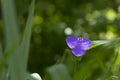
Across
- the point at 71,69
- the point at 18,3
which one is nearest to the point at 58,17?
the point at 18,3

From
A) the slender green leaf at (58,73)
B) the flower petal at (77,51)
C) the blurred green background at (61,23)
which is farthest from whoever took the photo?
the blurred green background at (61,23)

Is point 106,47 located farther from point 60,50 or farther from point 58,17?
point 58,17

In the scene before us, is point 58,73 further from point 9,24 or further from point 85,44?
point 9,24

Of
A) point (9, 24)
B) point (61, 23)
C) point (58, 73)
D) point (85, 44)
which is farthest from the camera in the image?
point (61, 23)

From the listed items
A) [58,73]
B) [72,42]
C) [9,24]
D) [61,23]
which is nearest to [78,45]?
[72,42]

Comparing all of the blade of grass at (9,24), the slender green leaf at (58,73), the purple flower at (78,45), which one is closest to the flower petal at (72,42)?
the purple flower at (78,45)

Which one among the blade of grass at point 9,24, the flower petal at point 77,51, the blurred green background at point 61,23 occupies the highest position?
the blade of grass at point 9,24

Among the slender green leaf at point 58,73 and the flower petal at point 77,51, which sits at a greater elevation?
the slender green leaf at point 58,73

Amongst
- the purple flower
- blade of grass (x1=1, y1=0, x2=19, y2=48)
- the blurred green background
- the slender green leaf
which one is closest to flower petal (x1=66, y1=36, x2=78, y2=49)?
the purple flower

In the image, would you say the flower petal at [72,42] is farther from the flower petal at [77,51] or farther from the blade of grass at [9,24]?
the blade of grass at [9,24]
